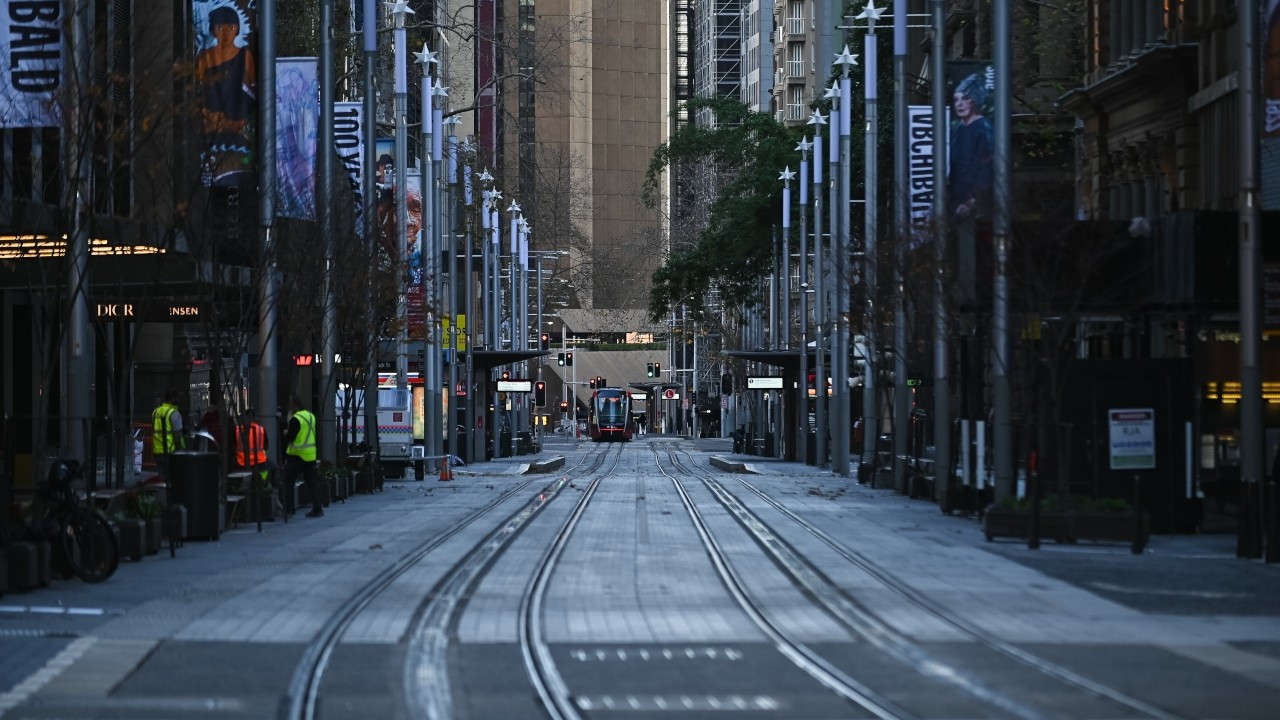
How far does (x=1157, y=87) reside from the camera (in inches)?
1435

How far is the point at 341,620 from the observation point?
15.4 metres

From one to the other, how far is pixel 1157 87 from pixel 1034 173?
17.4 m

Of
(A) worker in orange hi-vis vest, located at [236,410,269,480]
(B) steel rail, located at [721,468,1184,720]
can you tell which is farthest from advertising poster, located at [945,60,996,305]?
(A) worker in orange hi-vis vest, located at [236,410,269,480]

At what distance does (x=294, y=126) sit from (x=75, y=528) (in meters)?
15.3

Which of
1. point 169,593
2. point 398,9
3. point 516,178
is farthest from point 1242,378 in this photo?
point 516,178

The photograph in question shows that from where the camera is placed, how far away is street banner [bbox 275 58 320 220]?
106ft

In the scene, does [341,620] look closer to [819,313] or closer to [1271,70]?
[1271,70]

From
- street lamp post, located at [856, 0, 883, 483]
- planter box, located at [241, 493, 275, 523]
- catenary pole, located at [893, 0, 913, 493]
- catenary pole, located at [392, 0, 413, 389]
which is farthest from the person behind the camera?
street lamp post, located at [856, 0, 883, 483]

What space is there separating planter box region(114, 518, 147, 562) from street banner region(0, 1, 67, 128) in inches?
171

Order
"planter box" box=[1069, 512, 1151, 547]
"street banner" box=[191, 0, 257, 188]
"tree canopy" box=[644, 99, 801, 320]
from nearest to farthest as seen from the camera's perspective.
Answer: "planter box" box=[1069, 512, 1151, 547]
"street banner" box=[191, 0, 257, 188]
"tree canopy" box=[644, 99, 801, 320]

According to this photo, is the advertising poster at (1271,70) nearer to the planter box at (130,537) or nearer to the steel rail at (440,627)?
the steel rail at (440,627)

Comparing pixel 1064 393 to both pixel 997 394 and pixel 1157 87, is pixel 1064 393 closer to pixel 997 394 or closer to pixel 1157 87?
pixel 997 394

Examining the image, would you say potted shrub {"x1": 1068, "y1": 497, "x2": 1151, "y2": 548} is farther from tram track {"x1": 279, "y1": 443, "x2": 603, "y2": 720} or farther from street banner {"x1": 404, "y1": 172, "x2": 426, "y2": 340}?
street banner {"x1": 404, "y1": 172, "x2": 426, "y2": 340}

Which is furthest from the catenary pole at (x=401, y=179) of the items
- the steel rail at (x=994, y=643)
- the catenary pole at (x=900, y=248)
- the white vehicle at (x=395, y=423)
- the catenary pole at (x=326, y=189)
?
the steel rail at (x=994, y=643)
